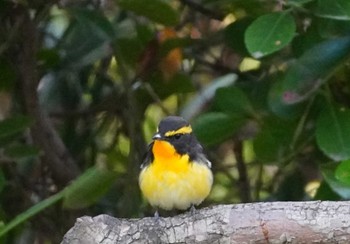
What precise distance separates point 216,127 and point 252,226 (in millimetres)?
754

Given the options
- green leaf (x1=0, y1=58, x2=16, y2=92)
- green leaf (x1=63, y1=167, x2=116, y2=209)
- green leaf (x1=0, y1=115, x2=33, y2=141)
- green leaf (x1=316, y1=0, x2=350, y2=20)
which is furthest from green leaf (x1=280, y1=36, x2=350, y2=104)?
green leaf (x1=0, y1=58, x2=16, y2=92)

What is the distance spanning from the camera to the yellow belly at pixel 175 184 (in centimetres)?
282

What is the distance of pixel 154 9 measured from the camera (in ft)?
9.36

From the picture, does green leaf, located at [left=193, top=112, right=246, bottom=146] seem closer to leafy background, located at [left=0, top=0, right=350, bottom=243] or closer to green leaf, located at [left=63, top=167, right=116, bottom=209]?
leafy background, located at [left=0, top=0, right=350, bottom=243]

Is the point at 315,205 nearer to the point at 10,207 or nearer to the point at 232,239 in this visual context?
the point at 232,239

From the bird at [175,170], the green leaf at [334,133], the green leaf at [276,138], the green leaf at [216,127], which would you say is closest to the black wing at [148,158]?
the bird at [175,170]

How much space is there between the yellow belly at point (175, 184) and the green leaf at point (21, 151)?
1.14 ft

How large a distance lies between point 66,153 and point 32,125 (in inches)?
8.0

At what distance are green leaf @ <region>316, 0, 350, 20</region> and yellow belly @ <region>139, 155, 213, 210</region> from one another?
1.83 feet

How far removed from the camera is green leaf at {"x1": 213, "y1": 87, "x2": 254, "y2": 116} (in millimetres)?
2910

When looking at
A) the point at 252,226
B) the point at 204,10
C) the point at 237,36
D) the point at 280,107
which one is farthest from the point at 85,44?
the point at 252,226

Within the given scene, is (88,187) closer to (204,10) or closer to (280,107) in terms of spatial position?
Answer: (280,107)

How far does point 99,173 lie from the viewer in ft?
9.18

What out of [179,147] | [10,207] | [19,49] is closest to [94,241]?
[179,147]
